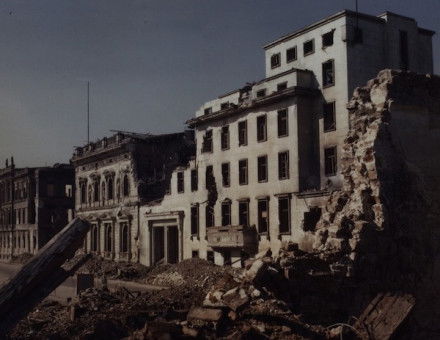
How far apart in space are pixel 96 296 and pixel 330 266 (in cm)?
871

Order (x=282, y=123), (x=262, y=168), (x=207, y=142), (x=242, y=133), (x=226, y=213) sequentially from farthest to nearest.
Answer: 1. (x=207, y=142)
2. (x=226, y=213)
3. (x=242, y=133)
4. (x=262, y=168)
5. (x=282, y=123)

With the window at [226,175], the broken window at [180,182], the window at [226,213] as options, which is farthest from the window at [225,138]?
the broken window at [180,182]

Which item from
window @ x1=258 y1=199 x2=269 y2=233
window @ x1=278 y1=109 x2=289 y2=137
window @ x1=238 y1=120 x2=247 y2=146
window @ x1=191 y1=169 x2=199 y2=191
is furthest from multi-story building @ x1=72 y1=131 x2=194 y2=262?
window @ x1=278 y1=109 x2=289 y2=137

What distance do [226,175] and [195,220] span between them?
406 centimetres

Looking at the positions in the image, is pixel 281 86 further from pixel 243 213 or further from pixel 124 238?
pixel 124 238

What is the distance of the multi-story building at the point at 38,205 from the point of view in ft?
206

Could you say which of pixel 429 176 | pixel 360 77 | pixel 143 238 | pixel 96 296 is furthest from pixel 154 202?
pixel 429 176

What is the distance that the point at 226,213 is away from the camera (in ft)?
121

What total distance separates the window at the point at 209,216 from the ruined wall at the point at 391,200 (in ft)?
53.1

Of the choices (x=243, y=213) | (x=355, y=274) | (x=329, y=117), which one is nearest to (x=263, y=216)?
(x=243, y=213)

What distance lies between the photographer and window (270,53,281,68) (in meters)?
38.2

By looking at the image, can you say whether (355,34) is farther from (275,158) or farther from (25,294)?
(25,294)

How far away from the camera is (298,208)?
3148cm

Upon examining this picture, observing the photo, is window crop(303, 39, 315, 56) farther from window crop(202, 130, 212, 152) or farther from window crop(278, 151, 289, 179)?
window crop(202, 130, 212, 152)
